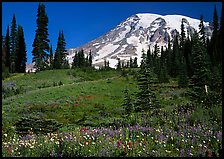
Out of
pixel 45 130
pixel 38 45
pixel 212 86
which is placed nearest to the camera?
pixel 45 130

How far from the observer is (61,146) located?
Answer: 653 cm

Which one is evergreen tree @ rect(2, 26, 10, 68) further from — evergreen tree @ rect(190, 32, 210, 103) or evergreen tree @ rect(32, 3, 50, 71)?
evergreen tree @ rect(190, 32, 210, 103)

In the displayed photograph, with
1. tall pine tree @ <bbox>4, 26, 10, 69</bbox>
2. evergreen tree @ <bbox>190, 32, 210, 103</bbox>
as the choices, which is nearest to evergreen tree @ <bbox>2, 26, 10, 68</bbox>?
tall pine tree @ <bbox>4, 26, 10, 69</bbox>

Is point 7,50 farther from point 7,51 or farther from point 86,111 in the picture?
point 86,111

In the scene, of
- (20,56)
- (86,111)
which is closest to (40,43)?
(20,56)

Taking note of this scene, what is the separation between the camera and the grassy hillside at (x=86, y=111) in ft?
28.8

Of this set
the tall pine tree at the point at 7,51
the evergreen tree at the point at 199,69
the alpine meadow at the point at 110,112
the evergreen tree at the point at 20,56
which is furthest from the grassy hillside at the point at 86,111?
the tall pine tree at the point at 7,51

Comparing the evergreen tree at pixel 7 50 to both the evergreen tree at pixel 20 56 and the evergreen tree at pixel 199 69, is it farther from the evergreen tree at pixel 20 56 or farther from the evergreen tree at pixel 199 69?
the evergreen tree at pixel 199 69

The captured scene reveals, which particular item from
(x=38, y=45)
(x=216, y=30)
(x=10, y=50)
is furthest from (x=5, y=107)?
(x=216, y=30)

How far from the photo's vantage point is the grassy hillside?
876 centimetres

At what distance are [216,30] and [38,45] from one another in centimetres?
4937

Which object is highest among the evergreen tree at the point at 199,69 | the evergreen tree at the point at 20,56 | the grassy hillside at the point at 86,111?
the evergreen tree at the point at 20,56

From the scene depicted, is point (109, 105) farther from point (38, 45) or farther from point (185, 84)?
point (38, 45)

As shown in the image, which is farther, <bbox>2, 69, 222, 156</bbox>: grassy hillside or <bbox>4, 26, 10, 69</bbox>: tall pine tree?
<bbox>4, 26, 10, 69</bbox>: tall pine tree
